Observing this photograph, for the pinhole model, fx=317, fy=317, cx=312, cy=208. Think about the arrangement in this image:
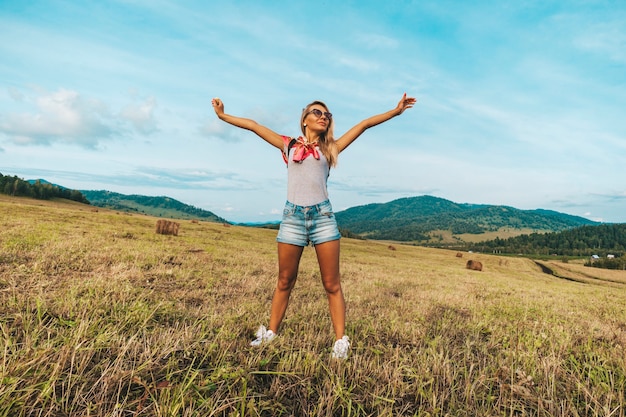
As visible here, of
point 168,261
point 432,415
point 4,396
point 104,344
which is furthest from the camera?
point 168,261

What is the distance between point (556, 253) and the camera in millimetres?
167875

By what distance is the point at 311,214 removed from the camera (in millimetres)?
4109

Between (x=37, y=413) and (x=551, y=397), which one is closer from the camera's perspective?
(x=37, y=413)

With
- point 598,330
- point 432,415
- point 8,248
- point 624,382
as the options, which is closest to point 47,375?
point 432,415

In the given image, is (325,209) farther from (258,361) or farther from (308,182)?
(258,361)

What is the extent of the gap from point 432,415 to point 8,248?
964 centimetres

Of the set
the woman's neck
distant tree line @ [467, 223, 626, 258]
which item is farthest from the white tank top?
distant tree line @ [467, 223, 626, 258]

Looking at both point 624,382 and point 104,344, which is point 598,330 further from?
point 104,344

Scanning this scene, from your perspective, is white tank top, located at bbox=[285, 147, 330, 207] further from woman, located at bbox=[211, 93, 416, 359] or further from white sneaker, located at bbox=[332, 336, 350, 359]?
white sneaker, located at bbox=[332, 336, 350, 359]

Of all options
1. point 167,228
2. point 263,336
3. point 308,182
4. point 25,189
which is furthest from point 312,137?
point 25,189

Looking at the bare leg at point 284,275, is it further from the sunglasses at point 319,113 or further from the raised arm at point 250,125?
the sunglasses at point 319,113

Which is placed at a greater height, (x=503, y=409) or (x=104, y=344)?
(x=104, y=344)

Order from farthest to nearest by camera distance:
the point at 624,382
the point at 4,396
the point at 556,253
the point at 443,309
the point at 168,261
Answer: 1. the point at 556,253
2. the point at 168,261
3. the point at 443,309
4. the point at 624,382
5. the point at 4,396

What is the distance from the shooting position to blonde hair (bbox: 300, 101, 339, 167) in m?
4.41
